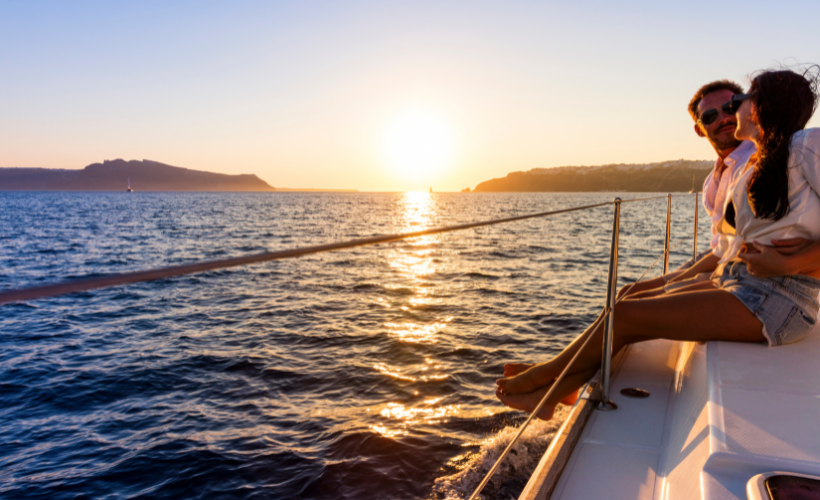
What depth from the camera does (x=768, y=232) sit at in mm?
1711

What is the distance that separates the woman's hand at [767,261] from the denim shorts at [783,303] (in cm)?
4

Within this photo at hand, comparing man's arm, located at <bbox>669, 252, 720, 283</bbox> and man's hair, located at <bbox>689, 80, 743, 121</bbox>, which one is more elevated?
man's hair, located at <bbox>689, 80, 743, 121</bbox>

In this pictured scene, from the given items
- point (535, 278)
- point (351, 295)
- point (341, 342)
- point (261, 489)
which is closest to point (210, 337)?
point (341, 342)

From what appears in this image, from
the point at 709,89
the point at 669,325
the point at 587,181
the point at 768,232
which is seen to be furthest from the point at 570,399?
the point at 587,181

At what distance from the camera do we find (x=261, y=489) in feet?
11.4

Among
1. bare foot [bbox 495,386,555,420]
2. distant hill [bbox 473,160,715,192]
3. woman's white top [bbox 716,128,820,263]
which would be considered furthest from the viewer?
distant hill [bbox 473,160,715,192]

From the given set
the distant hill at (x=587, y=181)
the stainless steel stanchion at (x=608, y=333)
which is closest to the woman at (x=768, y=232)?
the stainless steel stanchion at (x=608, y=333)

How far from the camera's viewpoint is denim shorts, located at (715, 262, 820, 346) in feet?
5.47

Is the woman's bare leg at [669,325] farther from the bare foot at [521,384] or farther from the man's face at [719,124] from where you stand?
the man's face at [719,124]

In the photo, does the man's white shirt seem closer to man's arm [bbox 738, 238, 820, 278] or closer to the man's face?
the man's face

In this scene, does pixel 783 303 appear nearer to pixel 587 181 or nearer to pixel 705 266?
pixel 705 266

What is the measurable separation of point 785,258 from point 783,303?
0.15m

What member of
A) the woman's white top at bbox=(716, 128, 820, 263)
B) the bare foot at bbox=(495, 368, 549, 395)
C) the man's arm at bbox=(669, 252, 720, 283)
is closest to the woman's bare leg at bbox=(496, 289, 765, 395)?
the bare foot at bbox=(495, 368, 549, 395)

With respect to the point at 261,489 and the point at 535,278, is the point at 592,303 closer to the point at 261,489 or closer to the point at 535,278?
the point at 535,278
